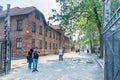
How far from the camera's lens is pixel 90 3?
29531 mm

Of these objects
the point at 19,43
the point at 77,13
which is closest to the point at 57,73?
the point at 77,13

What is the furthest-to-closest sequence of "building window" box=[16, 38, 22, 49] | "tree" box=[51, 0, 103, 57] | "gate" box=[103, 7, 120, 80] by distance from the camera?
"building window" box=[16, 38, 22, 49]
"tree" box=[51, 0, 103, 57]
"gate" box=[103, 7, 120, 80]

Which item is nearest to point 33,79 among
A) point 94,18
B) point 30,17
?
point 94,18

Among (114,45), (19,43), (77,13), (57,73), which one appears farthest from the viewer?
(19,43)

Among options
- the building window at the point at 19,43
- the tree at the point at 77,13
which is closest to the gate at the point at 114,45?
the tree at the point at 77,13

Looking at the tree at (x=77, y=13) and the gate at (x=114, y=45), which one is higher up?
the tree at (x=77, y=13)

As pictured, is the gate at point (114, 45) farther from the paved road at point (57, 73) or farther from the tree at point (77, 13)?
the tree at point (77, 13)

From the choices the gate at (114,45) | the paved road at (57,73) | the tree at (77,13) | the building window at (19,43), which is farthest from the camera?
the building window at (19,43)

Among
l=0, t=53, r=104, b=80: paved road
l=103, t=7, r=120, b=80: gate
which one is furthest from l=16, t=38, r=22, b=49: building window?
l=103, t=7, r=120, b=80: gate

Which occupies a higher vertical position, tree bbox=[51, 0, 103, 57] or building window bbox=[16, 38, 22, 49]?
tree bbox=[51, 0, 103, 57]

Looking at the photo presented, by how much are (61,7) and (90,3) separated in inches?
193

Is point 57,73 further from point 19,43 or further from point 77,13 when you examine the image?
point 19,43

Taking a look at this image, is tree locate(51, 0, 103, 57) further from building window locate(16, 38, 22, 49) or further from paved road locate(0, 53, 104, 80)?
paved road locate(0, 53, 104, 80)

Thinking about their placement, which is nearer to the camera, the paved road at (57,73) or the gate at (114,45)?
the gate at (114,45)
